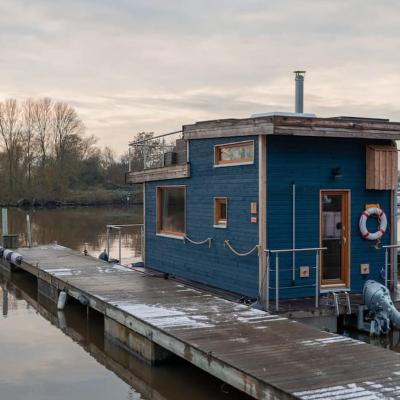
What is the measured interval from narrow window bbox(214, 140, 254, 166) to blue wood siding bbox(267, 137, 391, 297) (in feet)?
1.49

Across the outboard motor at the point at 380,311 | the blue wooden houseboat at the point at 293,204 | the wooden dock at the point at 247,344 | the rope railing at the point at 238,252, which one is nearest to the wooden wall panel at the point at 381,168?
the blue wooden houseboat at the point at 293,204

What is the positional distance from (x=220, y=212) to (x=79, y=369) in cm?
424

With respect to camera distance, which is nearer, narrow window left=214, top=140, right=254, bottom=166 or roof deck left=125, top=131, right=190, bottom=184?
narrow window left=214, top=140, right=254, bottom=166

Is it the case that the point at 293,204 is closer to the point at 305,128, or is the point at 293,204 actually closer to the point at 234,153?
the point at 305,128

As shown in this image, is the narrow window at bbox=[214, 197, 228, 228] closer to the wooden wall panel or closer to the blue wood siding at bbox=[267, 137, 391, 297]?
the blue wood siding at bbox=[267, 137, 391, 297]

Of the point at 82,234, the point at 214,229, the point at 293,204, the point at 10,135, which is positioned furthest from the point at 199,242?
the point at 10,135

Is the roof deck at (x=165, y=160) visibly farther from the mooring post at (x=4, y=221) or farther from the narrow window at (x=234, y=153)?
the mooring post at (x=4, y=221)

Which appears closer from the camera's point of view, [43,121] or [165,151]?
[165,151]

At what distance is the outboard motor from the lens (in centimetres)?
1015

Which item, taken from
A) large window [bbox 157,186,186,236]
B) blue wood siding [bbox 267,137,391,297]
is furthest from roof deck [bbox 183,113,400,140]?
large window [bbox 157,186,186,236]

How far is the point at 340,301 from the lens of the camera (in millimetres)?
10547

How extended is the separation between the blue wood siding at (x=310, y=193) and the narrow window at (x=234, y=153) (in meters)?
0.45

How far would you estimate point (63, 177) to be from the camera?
62031mm

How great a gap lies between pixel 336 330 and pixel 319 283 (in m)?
0.99
